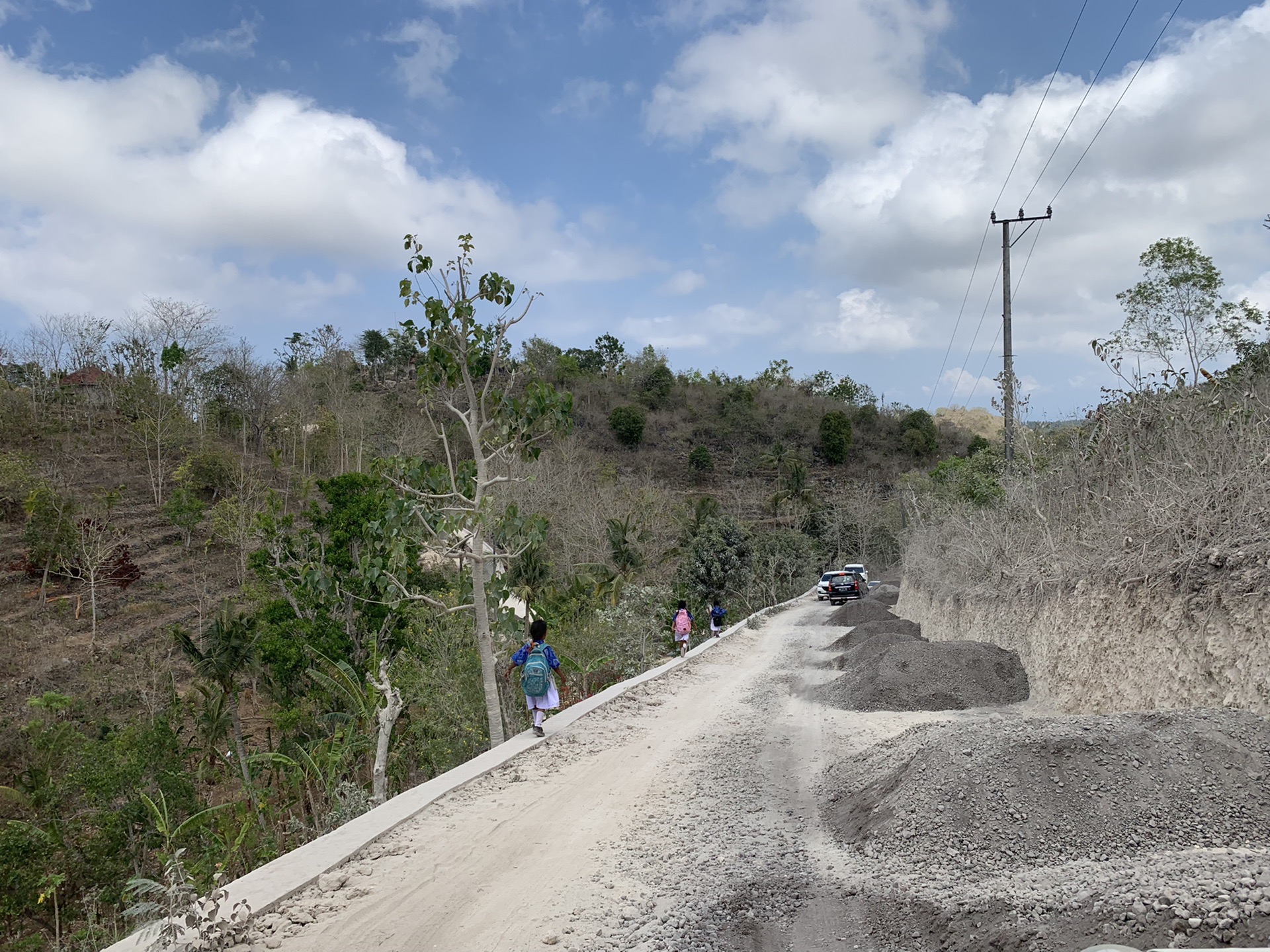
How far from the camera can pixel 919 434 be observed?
84562 millimetres

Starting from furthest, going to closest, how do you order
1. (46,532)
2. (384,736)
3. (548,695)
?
(46,532) → (548,695) → (384,736)

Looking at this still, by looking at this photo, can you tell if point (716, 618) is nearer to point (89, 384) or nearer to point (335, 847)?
point (335, 847)

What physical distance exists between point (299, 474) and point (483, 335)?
1742 inches

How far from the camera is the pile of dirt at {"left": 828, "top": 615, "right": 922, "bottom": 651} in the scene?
20875 mm

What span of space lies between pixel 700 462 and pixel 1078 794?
7388 cm

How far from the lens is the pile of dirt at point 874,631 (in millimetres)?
20875

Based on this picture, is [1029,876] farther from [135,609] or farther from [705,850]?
[135,609]

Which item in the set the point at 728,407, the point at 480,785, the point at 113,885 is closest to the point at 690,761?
the point at 480,785

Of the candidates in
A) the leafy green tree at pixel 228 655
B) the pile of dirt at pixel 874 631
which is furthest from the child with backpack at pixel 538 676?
the leafy green tree at pixel 228 655

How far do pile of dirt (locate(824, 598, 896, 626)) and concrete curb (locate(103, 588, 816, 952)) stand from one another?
72.4ft

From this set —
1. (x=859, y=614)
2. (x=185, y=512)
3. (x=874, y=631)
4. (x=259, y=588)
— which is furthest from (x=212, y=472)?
(x=874, y=631)

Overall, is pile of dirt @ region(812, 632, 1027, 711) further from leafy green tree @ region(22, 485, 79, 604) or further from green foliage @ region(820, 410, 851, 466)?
green foliage @ region(820, 410, 851, 466)

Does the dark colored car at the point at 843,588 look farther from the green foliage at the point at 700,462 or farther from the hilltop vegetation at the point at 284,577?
the green foliage at the point at 700,462

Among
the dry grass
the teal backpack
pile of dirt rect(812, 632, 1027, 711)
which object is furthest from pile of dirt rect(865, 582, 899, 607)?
the teal backpack
